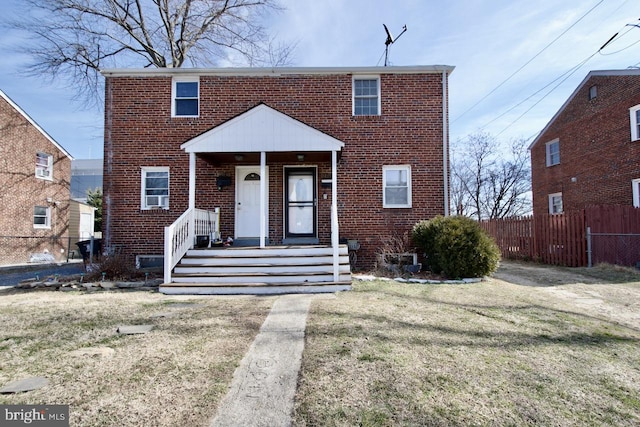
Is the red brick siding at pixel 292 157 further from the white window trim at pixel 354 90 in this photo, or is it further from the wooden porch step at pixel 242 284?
the wooden porch step at pixel 242 284

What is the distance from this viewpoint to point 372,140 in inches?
416

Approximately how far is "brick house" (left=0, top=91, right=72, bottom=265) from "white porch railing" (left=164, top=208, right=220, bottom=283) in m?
13.3

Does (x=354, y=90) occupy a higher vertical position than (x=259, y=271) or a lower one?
higher

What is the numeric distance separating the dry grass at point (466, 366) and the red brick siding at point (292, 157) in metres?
4.61

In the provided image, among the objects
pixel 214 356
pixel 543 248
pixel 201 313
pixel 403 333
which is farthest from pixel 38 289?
pixel 543 248

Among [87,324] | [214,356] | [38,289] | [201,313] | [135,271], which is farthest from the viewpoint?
[135,271]

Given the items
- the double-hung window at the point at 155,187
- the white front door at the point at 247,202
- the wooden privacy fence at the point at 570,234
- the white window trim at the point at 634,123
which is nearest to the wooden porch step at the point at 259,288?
the white front door at the point at 247,202

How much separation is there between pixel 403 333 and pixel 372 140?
710 centimetres

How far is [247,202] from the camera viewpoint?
1077 cm

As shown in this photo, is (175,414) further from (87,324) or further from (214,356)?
(87,324)

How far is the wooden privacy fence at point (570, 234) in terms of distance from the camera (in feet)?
36.1

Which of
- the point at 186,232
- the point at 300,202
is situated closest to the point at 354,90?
the point at 300,202

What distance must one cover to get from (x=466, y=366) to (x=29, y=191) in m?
22.3

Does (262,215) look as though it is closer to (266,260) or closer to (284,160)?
(266,260)
